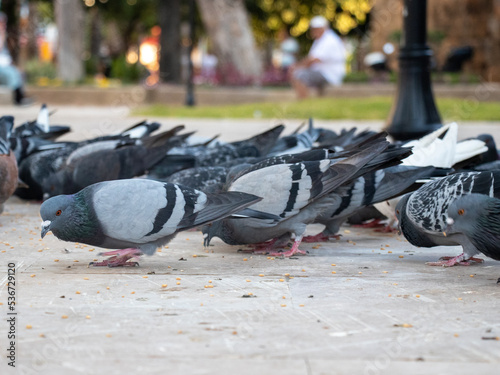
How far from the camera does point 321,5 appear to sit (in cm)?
3222

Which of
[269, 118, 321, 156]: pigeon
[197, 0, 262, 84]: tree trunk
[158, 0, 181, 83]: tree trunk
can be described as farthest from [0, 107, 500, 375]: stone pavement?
[158, 0, 181, 83]: tree trunk

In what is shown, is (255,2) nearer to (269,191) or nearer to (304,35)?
(304,35)

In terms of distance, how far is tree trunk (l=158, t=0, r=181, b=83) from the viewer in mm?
24297

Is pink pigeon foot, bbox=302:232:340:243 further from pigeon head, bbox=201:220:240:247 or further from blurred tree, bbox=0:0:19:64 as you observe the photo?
blurred tree, bbox=0:0:19:64

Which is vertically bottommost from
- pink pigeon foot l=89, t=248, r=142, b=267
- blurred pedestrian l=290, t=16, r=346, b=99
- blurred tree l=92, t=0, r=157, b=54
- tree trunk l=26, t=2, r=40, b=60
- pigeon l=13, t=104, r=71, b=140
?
pink pigeon foot l=89, t=248, r=142, b=267

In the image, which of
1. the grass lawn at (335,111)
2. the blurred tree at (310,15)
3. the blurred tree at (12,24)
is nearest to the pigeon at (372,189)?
the grass lawn at (335,111)

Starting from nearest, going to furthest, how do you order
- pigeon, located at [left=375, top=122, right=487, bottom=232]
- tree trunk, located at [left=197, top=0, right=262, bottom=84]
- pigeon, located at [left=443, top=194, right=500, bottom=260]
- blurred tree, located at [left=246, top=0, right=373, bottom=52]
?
pigeon, located at [left=443, top=194, right=500, bottom=260] < pigeon, located at [left=375, top=122, right=487, bottom=232] < tree trunk, located at [left=197, top=0, right=262, bottom=84] < blurred tree, located at [left=246, top=0, right=373, bottom=52]

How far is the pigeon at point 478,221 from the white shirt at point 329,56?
11375 mm

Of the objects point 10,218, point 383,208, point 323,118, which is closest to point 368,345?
point 383,208

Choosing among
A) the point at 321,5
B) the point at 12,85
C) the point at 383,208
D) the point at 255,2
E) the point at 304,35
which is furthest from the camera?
the point at 304,35

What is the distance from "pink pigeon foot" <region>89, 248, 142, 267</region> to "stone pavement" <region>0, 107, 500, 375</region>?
2.9 inches

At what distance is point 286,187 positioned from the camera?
4727 millimetres

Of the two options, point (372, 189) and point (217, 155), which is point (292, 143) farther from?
point (372, 189)

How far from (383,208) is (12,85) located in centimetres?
1406
